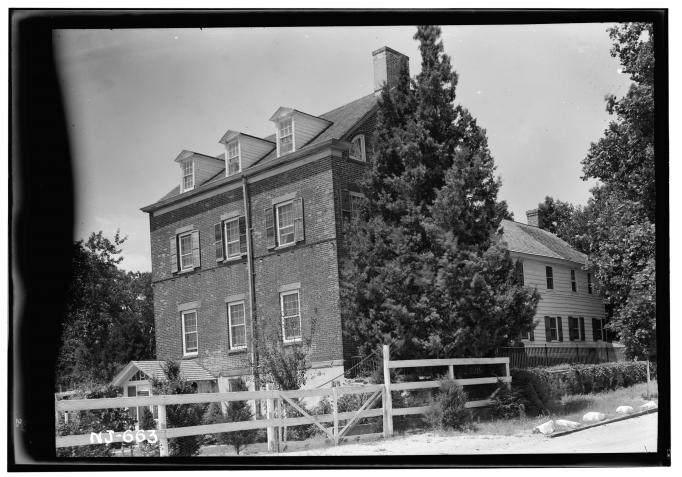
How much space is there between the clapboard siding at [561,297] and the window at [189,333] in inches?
389

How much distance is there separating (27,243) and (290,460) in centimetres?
441

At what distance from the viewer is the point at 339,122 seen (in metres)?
19.5

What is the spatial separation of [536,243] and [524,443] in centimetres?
1400

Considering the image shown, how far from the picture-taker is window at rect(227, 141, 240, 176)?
20.0m

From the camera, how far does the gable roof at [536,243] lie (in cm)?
2370

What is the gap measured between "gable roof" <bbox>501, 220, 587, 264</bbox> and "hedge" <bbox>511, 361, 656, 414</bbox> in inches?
172

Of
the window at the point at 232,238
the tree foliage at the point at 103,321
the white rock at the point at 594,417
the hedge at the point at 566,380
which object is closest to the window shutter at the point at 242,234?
the window at the point at 232,238

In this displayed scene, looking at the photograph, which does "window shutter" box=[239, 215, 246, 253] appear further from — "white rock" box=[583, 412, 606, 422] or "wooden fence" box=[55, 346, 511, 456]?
"white rock" box=[583, 412, 606, 422]

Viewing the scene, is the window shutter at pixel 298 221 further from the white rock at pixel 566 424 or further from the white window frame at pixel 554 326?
the white window frame at pixel 554 326

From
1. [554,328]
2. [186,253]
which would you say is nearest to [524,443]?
[186,253]

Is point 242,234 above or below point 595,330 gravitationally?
above

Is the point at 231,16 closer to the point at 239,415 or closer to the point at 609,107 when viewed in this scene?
the point at 609,107

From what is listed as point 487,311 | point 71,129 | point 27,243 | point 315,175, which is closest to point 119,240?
point 315,175

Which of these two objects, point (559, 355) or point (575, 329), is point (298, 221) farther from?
point (575, 329)
